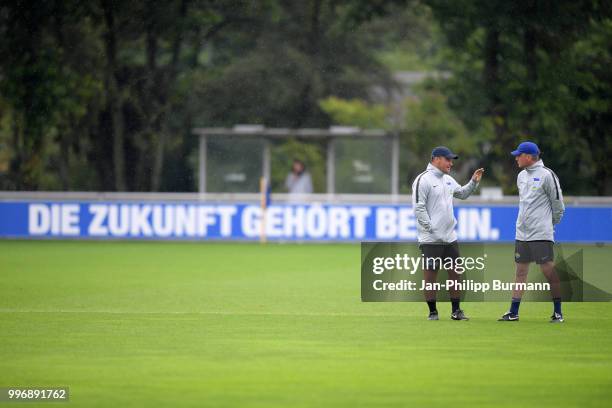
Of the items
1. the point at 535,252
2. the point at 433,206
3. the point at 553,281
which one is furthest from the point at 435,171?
the point at 553,281

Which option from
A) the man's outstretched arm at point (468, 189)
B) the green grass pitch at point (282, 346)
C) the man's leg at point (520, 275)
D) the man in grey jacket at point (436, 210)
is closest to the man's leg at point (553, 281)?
the man's leg at point (520, 275)

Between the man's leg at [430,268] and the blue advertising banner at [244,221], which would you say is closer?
the man's leg at [430,268]

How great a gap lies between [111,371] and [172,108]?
3187cm

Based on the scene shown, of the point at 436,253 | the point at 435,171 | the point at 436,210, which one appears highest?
the point at 435,171

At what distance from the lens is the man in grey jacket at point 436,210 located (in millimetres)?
13859

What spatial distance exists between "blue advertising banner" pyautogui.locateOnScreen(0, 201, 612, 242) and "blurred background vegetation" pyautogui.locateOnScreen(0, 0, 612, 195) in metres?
4.73

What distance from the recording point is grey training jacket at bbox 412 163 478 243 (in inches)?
545

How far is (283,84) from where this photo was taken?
45219 millimetres

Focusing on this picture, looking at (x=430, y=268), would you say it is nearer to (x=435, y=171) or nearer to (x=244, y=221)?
(x=435, y=171)

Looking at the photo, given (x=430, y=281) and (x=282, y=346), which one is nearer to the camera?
(x=282, y=346)

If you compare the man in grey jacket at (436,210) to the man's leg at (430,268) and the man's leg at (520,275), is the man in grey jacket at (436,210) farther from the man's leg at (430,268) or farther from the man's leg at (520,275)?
the man's leg at (520,275)

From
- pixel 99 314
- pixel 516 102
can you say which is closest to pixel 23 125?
pixel 516 102

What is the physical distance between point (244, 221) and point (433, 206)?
17.6m

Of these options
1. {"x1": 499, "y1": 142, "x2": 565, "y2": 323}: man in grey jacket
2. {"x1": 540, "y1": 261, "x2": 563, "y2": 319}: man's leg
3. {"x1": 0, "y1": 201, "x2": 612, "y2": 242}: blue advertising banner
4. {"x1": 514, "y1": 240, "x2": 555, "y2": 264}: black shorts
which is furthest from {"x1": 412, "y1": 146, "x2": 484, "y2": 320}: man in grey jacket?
{"x1": 0, "y1": 201, "x2": 612, "y2": 242}: blue advertising banner
